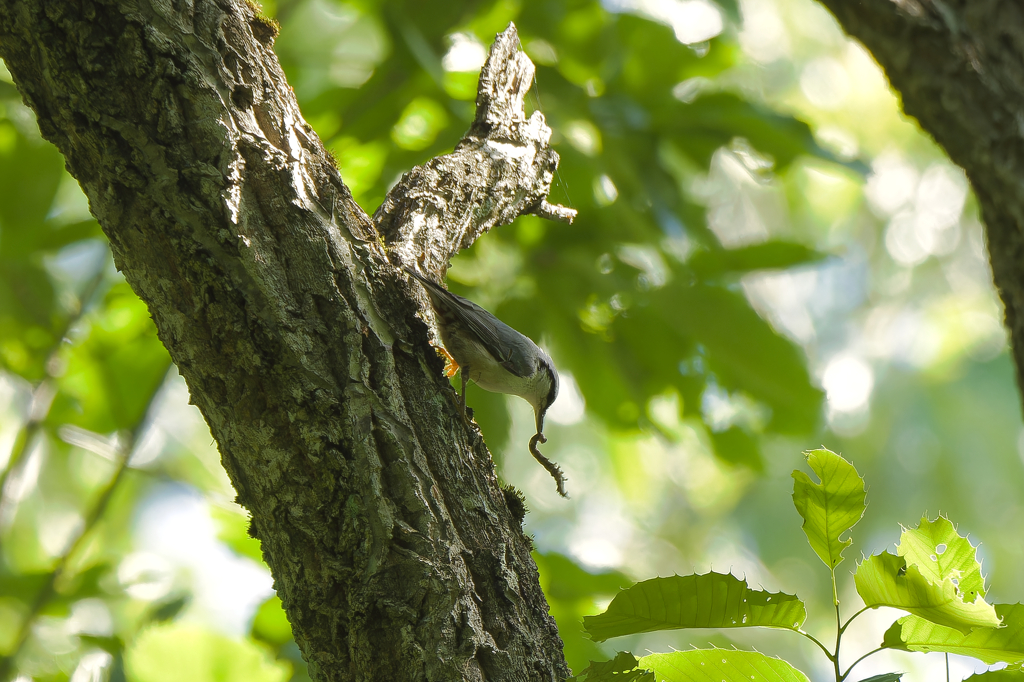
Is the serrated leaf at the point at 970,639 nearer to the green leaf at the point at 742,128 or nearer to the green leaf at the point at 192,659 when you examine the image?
the green leaf at the point at 192,659

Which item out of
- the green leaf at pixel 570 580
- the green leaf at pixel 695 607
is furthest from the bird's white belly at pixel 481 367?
the green leaf at pixel 570 580

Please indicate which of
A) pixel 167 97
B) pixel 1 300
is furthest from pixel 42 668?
pixel 167 97

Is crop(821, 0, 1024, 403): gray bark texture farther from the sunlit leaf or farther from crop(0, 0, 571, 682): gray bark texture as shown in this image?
the sunlit leaf

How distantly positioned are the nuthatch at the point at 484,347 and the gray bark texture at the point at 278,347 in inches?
7.6

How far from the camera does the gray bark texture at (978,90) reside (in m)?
1.77

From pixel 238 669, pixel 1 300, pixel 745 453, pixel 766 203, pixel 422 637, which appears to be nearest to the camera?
pixel 422 637

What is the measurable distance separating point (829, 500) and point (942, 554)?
0.13 metres

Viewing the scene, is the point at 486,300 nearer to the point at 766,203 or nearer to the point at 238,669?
the point at 238,669

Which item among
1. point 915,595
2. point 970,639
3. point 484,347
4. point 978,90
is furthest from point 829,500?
point 978,90

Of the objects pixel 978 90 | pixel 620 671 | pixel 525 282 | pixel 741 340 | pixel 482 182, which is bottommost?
pixel 620 671

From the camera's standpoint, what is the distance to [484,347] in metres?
1.18

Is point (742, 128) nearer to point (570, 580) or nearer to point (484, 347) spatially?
point (484, 347)

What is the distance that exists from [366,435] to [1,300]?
1762mm

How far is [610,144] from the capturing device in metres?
2.07
